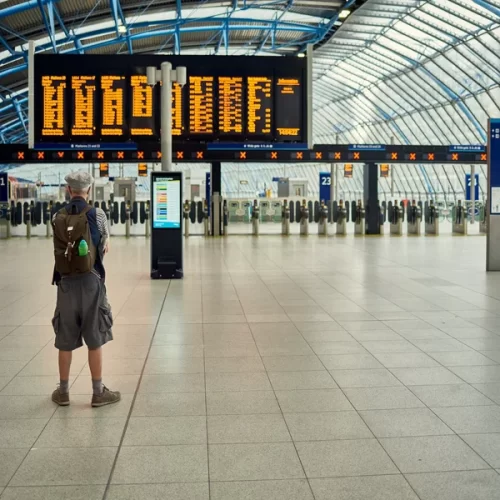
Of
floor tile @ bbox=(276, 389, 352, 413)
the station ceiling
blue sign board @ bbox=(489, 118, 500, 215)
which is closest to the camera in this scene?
floor tile @ bbox=(276, 389, 352, 413)

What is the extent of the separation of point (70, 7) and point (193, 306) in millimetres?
21670

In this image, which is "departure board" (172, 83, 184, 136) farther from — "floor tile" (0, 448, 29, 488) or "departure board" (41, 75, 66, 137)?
"floor tile" (0, 448, 29, 488)

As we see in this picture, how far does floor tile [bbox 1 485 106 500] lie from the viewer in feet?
12.0

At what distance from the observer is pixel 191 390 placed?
5703 millimetres

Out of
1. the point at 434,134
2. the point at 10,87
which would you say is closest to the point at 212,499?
the point at 10,87

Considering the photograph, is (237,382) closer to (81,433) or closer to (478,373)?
(81,433)

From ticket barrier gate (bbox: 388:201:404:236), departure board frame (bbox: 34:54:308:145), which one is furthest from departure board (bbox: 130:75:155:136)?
ticket barrier gate (bbox: 388:201:404:236)

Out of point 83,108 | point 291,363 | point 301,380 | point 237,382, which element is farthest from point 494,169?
point 237,382

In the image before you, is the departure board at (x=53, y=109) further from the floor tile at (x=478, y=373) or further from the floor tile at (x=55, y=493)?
the floor tile at (x=55, y=493)

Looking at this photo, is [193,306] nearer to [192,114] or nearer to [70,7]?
[192,114]

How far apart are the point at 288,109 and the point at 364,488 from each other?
579 inches

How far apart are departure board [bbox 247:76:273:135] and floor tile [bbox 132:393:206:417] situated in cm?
1278

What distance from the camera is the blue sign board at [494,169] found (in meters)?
14.8

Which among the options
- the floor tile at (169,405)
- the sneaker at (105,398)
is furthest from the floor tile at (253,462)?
the sneaker at (105,398)
